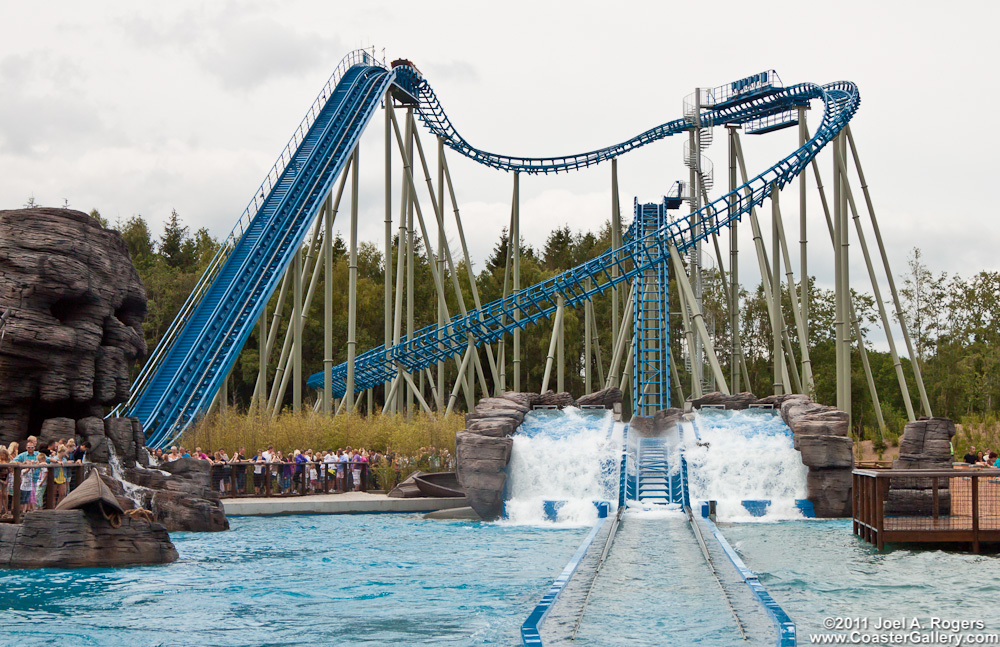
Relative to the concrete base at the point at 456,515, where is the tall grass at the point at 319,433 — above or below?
above

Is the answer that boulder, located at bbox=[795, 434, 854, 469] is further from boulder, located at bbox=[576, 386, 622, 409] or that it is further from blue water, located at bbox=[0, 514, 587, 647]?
boulder, located at bbox=[576, 386, 622, 409]

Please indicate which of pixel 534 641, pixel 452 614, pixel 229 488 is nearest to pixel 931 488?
pixel 452 614

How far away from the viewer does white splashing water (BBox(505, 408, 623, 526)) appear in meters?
18.5

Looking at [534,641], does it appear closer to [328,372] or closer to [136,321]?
[136,321]

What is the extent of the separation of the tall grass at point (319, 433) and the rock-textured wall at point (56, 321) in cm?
481

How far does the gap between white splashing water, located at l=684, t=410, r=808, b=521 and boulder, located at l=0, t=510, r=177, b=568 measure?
963cm

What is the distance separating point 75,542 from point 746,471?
12119 mm

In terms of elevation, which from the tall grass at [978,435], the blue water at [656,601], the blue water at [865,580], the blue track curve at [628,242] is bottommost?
the blue water at [865,580]

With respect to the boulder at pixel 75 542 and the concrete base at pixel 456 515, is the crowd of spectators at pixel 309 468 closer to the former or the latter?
the concrete base at pixel 456 515

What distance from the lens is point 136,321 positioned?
18938mm

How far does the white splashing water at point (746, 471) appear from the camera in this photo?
60.8 feet

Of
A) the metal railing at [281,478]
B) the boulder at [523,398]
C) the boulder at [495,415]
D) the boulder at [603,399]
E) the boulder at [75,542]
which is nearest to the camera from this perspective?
the boulder at [75,542]

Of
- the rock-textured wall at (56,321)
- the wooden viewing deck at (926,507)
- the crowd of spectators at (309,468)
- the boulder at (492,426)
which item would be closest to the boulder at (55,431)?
the rock-textured wall at (56,321)

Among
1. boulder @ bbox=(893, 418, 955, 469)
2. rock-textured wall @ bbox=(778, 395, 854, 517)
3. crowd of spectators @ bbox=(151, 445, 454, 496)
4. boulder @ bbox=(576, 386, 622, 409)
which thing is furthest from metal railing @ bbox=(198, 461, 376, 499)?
boulder @ bbox=(893, 418, 955, 469)
